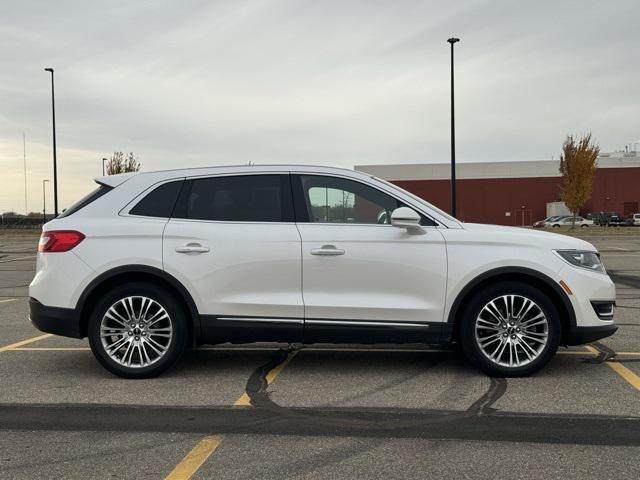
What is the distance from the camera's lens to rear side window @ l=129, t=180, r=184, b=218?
5504 mm

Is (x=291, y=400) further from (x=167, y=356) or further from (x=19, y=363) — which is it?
(x=19, y=363)

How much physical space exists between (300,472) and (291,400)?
1370 mm

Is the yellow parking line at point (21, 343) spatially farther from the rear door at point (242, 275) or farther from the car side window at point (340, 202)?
the car side window at point (340, 202)

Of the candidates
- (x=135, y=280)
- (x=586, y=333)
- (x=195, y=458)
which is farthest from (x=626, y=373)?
(x=135, y=280)

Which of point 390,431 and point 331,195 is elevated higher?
point 331,195

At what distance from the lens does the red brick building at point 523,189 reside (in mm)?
67062

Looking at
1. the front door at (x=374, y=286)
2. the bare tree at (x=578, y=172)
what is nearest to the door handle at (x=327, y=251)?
the front door at (x=374, y=286)

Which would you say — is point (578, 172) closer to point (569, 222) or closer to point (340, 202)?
point (569, 222)

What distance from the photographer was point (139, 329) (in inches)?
210

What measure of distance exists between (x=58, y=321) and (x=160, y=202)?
1319 mm

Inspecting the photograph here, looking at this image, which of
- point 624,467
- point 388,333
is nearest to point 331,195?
point 388,333

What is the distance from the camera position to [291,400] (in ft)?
15.5

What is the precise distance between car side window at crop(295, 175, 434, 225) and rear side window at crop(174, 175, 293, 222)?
0.45ft

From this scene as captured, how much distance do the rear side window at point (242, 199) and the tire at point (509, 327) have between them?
69.6 inches
